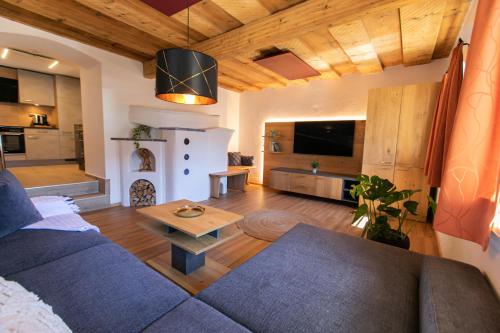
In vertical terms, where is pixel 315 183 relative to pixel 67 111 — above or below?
below

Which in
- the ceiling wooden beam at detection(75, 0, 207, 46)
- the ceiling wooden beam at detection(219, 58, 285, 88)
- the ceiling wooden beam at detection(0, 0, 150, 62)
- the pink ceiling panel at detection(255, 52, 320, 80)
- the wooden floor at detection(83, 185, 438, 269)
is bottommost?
the wooden floor at detection(83, 185, 438, 269)

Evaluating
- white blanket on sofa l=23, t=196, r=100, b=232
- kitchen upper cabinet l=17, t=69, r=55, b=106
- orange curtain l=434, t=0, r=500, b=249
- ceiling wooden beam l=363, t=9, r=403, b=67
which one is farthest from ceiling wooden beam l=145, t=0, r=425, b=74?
kitchen upper cabinet l=17, t=69, r=55, b=106

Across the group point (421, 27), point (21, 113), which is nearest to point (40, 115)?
point (21, 113)

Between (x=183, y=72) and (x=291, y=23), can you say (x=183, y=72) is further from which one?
(x=291, y=23)

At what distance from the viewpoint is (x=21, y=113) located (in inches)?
216

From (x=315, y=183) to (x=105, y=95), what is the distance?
405cm

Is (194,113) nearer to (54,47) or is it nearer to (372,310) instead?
(54,47)

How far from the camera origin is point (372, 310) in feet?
3.15

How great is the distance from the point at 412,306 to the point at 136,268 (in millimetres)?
1347

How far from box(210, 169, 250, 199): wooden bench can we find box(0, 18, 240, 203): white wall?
1.67 metres

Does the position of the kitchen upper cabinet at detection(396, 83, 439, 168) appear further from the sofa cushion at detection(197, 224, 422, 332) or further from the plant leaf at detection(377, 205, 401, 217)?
the sofa cushion at detection(197, 224, 422, 332)

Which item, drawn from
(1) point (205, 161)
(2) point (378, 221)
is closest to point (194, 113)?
(1) point (205, 161)

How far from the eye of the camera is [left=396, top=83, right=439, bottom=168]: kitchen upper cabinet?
10.5 ft

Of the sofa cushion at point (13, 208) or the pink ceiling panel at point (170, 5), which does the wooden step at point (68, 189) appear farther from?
the pink ceiling panel at point (170, 5)
